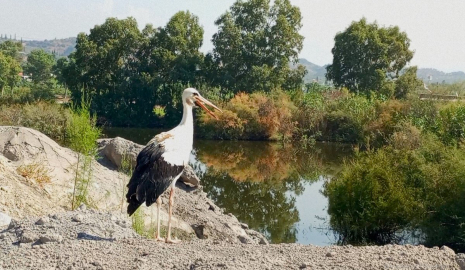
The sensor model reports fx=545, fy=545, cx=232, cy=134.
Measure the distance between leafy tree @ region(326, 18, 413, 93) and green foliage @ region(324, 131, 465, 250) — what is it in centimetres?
3255

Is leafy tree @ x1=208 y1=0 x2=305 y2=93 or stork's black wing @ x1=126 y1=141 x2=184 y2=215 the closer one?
stork's black wing @ x1=126 y1=141 x2=184 y2=215

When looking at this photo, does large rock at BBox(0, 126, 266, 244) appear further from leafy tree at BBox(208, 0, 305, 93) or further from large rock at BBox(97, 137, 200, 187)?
leafy tree at BBox(208, 0, 305, 93)

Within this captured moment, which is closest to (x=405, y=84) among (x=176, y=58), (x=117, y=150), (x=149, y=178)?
(x=176, y=58)

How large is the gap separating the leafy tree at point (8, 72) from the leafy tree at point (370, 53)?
3141 centimetres

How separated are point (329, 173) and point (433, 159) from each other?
37.1 feet

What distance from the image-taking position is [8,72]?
5366 cm

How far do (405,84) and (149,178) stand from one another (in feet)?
137

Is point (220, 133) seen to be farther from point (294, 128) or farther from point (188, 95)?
point (188, 95)

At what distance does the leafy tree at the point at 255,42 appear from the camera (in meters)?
45.0

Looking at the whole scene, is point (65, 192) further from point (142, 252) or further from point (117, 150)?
point (142, 252)

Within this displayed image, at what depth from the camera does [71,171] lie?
1223 cm

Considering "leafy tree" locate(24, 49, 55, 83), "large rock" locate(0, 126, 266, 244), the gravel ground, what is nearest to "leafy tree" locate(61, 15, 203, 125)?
"leafy tree" locate(24, 49, 55, 83)

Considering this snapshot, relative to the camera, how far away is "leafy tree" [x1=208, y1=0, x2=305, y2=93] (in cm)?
4497

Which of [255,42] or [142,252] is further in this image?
[255,42]
